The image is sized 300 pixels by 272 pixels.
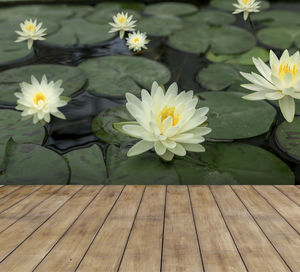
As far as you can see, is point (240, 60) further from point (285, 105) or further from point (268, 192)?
point (268, 192)

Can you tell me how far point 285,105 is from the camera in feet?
4.16

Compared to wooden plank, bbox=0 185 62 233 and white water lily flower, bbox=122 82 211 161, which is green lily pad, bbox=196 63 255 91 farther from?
wooden plank, bbox=0 185 62 233

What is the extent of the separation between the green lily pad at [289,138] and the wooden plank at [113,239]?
2.64 feet

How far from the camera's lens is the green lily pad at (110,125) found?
1455 millimetres

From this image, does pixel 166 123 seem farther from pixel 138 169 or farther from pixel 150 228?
pixel 150 228

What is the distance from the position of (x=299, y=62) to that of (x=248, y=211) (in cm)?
74

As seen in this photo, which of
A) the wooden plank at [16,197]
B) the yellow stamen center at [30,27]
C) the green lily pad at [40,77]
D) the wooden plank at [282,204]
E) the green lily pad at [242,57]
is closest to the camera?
the wooden plank at [282,204]

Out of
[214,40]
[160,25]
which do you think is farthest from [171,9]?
[214,40]

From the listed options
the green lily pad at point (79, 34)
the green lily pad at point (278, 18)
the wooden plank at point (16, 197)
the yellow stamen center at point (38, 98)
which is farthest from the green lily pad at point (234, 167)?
the green lily pad at point (278, 18)

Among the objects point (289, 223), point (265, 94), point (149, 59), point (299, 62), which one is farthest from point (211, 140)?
point (149, 59)

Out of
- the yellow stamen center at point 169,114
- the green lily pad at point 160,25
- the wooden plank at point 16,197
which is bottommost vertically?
the wooden plank at point 16,197

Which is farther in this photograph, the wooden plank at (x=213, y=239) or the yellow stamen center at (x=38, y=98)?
the yellow stamen center at (x=38, y=98)

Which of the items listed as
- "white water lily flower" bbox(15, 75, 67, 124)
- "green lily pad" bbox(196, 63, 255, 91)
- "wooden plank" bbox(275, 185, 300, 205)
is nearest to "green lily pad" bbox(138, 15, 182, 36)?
"green lily pad" bbox(196, 63, 255, 91)

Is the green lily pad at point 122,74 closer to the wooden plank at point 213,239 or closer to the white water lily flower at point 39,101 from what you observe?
the white water lily flower at point 39,101
